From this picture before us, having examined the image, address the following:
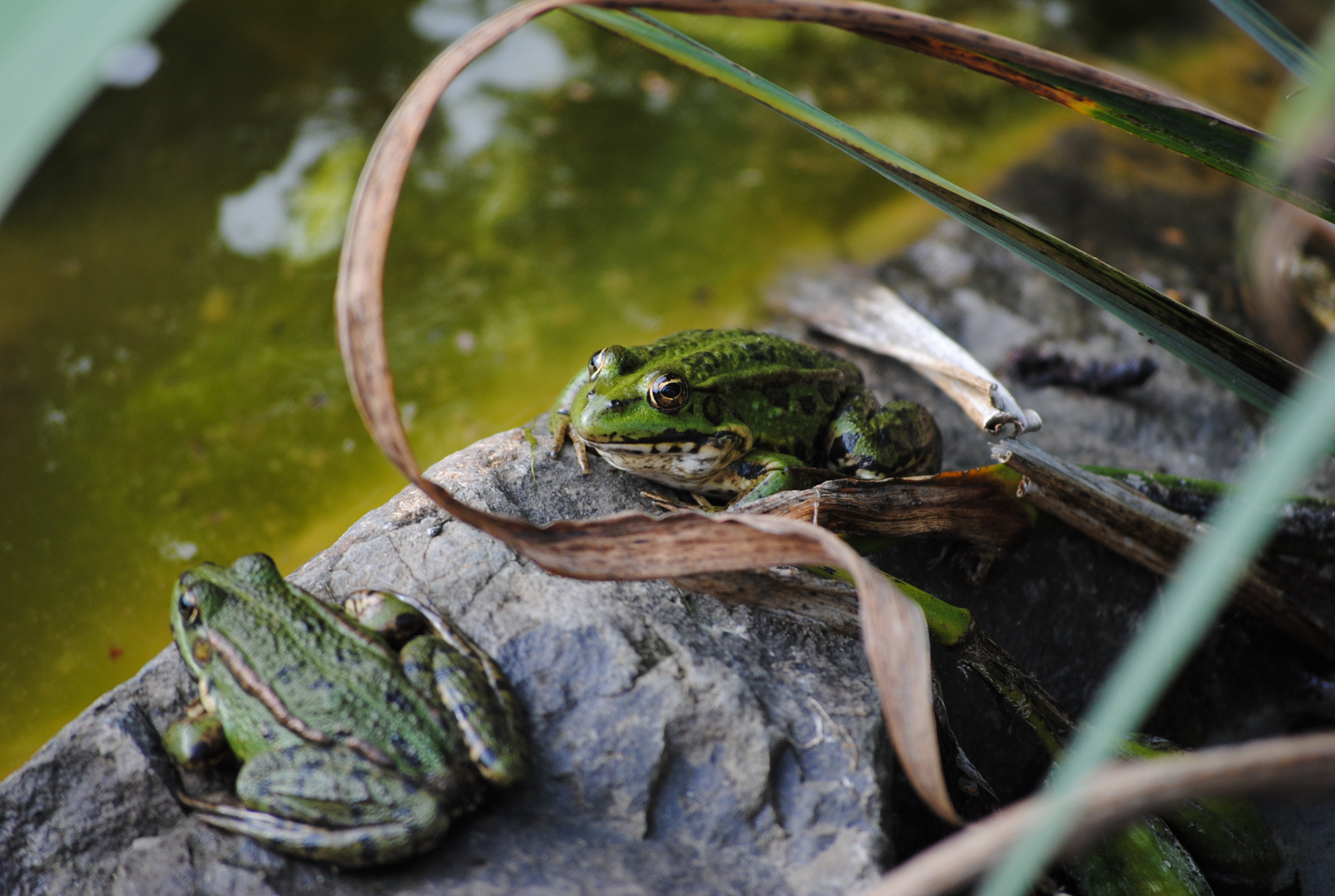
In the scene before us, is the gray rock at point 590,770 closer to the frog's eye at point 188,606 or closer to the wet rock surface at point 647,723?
the wet rock surface at point 647,723

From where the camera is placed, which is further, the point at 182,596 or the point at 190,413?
the point at 190,413

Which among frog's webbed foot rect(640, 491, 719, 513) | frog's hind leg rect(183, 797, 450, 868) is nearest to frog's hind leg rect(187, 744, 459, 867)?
frog's hind leg rect(183, 797, 450, 868)

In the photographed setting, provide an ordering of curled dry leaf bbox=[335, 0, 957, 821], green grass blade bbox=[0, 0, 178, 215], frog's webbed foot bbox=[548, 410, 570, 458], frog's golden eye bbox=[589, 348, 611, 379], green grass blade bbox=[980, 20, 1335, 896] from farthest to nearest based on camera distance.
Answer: frog's webbed foot bbox=[548, 410, 570, 458] < frog's golden eye bbox=[589, 348, 611, 379] < curled dry leaf bbox=[335, 0, 957, 821] < green grass blade bbox=[980, 20, 1335, 896] < green grass blade bbox=[0, 0, 178, 215]

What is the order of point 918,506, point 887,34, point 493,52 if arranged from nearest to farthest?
1. point 887,34
2. point 918,506
3. point 493,52

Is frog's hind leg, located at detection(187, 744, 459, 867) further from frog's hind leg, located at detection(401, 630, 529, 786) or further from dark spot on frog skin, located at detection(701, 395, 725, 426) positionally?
dark spot on frog skin, located at detection(701, 395, 725, 426)

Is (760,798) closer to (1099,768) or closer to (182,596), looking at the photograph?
(1099,768)

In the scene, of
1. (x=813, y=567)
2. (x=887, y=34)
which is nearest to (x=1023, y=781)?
(x=813, y=567)
